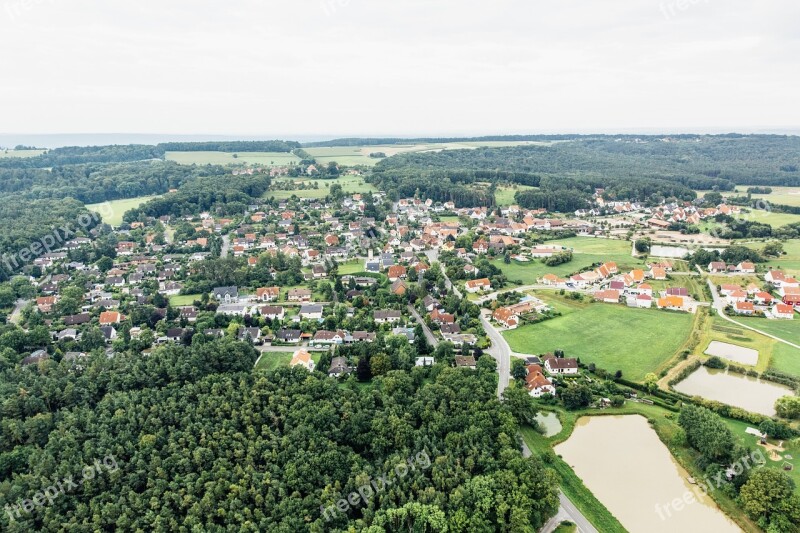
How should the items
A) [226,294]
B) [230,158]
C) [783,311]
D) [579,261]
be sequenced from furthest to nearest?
[230,158]
[579,261]
[226,294]
[783,311]

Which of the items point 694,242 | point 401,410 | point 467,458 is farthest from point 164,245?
point 694,242

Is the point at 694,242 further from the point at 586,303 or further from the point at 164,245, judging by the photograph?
the point at 164,245

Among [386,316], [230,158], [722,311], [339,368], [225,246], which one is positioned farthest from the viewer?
[230,158]

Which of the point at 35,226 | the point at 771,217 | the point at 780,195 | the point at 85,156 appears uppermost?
the point at 85,156

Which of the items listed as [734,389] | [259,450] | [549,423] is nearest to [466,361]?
[549,423]

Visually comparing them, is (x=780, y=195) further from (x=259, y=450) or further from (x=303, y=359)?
(x=259, y=450)
